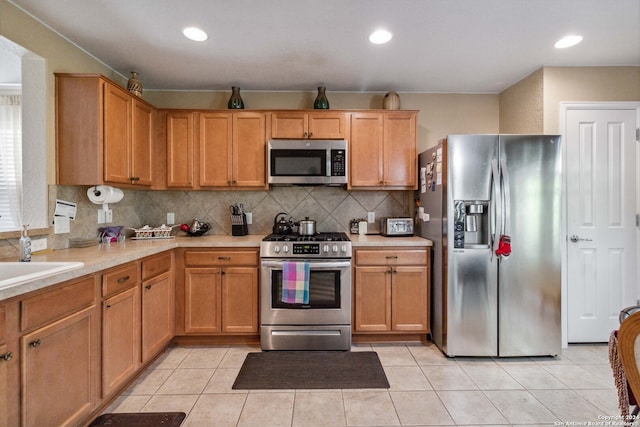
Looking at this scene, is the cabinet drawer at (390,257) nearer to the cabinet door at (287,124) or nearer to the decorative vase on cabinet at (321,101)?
the cabinet door at (287,124)

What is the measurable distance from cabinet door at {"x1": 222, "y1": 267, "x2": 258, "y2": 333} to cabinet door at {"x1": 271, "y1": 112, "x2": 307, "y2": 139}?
1.36 metres

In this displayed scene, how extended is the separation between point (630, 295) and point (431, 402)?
2.23 m

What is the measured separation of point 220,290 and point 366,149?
193 cm

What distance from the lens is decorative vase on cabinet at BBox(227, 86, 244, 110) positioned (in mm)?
3148

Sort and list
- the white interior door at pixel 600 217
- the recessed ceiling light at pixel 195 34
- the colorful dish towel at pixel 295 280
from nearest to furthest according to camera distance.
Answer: the recessed ceiling light at pixel 195 34 → the colorful dish towel at pixel 295 280 → the white interior door at pixel 600 217

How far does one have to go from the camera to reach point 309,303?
2689mm

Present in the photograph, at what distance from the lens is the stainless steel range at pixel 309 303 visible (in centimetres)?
268

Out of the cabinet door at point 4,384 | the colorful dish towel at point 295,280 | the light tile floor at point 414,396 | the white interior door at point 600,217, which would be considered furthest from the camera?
the white interior door at point 600,217

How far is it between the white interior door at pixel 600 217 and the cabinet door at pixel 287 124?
94.3 inches

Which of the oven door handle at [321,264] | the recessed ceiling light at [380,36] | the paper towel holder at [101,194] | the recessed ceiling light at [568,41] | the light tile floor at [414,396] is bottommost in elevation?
the light tile floor at [414,396]

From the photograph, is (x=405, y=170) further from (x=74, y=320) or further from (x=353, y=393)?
(x=74, y=320)

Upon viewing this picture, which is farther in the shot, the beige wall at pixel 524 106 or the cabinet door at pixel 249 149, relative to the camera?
the cabinet door at pixel 249 149

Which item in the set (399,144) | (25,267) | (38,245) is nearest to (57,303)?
(25,267)

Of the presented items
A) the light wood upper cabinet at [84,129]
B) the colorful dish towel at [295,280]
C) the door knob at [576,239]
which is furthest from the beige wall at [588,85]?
the light wood upper cabinet at [84,129]
